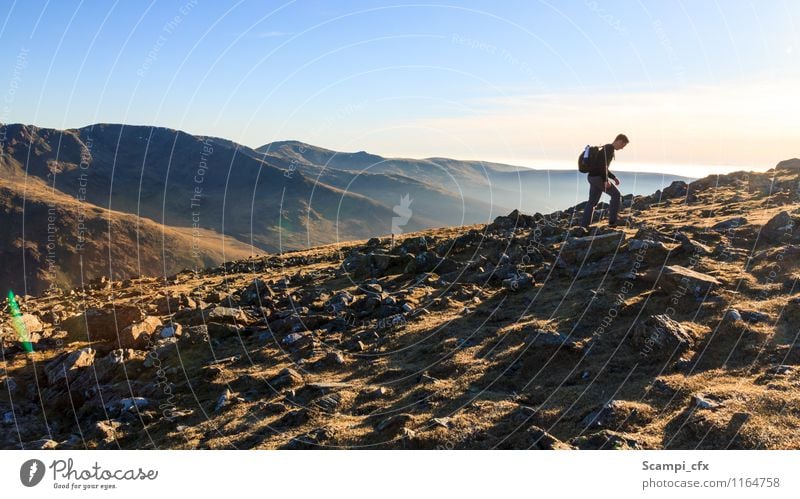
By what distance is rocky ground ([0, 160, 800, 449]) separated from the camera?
9023 millimetres

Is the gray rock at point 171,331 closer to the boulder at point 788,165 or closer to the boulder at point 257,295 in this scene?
the boulder at point 257,295

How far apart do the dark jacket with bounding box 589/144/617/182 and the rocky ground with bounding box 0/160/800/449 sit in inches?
88.2

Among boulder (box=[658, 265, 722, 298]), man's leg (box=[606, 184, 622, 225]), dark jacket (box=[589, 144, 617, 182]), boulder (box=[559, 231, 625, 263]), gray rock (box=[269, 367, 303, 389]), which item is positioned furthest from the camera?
man's leg (box=[606, 184, 622, 225])

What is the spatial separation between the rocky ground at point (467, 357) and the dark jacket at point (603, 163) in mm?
2241

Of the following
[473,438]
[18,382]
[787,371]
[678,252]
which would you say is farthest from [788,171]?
[18,382]

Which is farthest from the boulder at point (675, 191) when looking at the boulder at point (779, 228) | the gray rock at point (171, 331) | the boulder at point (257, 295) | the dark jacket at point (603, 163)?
the gray rock at point (171, 331)

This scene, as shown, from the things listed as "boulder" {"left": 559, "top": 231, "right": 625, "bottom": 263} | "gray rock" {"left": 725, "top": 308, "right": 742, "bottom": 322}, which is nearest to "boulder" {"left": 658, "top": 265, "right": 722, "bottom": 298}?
"gray rock" {"left": 725, "top": 308, "right": 742, "bottom": 322}

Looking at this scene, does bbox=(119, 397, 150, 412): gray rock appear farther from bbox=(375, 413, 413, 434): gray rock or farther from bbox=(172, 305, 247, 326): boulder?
bbox=(375, 413, 413, 434): gray rock

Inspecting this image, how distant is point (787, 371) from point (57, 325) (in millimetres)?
20970

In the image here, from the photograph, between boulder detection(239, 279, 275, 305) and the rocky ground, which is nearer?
the rocky ground

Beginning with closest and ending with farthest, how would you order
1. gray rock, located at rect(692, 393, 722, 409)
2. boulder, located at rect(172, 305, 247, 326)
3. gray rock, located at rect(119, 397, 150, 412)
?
gray rock, located at rect(692, 393, 722, 409)
gray rock, located at rect(119, 397, 150, 412)
boulder, located at rect(172, 305, 247, 326)

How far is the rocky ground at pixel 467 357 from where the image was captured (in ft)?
29.6

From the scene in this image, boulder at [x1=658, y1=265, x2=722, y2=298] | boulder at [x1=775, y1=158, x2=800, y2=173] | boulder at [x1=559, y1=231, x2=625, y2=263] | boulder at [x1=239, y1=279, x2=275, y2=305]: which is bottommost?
boulder at [x1=239, y1=279, x2=275, y2=305]

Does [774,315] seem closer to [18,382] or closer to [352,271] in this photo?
[352,271]
